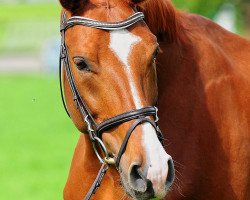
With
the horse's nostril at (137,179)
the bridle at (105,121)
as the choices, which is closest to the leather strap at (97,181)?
the bridle at (105,121)

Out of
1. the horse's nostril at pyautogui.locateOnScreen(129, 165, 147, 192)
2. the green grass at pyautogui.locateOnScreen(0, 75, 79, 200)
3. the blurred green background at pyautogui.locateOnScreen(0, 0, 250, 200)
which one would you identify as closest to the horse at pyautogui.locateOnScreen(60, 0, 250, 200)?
the horse's nostril at pyautogui.locateOnScreen(129, 165, 147, 192)

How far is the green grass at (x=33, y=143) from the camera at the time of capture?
979 cm

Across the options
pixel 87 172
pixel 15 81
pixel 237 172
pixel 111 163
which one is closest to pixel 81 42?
pixel 111 163

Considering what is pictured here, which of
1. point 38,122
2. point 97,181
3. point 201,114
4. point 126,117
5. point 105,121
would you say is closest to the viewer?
point 126,117

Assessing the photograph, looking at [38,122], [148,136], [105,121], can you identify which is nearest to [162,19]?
[105,121]

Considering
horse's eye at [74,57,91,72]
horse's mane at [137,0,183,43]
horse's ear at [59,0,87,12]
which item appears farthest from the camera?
horse's mane at [137,0,183,43]

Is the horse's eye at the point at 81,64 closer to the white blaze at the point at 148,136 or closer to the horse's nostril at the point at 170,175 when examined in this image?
the white blaze at the point at 148,136

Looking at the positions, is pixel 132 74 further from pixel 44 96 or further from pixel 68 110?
pixel 44 96

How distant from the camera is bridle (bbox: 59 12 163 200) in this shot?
3.74 m

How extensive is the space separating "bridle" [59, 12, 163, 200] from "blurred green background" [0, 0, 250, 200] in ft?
3.48

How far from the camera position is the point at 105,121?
3879 mm

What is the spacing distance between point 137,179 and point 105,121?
444mm

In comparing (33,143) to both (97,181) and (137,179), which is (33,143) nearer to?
(97,181)

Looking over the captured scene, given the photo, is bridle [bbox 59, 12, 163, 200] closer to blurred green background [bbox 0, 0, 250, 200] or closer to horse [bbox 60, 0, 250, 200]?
horse [bbox 60, 0, 250, 200]
